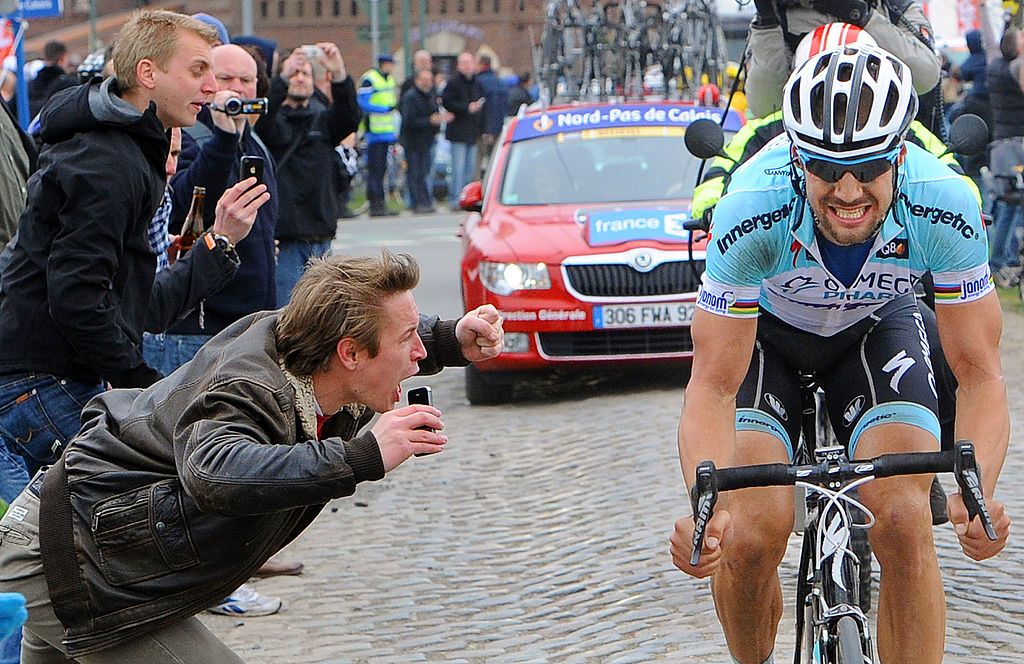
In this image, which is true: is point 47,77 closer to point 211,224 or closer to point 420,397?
point 211,224

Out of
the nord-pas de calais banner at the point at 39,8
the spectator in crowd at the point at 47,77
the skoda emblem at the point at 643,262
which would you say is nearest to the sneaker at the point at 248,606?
the skoda emblem at the point at 643,262

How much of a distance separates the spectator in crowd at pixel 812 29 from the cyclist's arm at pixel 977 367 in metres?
2.06

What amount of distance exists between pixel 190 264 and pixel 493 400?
5.83 metres

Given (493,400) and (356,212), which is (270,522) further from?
(356,212)

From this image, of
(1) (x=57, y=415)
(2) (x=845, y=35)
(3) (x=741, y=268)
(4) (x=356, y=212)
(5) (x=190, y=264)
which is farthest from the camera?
(4) (x=356, y=212)

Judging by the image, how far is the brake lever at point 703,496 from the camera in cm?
354

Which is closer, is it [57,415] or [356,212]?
[57,415]

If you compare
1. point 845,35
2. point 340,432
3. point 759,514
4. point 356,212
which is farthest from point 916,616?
point 356,212

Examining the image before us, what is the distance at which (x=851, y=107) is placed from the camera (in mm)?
3980

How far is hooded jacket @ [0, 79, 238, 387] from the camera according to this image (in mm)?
4812

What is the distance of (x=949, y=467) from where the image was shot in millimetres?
3600

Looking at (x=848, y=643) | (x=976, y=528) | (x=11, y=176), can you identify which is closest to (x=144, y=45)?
(x=11, y=176)

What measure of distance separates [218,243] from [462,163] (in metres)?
20.7

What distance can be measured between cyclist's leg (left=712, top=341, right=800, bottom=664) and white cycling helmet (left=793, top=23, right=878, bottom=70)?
148cm
